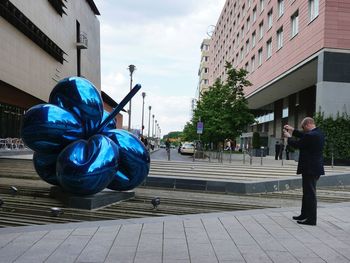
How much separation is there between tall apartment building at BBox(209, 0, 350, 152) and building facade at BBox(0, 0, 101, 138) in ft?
57.5

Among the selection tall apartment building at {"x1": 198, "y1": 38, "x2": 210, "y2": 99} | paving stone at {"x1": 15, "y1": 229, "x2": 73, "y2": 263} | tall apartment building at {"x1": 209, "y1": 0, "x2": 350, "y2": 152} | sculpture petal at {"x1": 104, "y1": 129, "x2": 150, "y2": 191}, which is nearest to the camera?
paving stone at {"x1": 15, "y1": 229, "x2": 73, "y2": 263}

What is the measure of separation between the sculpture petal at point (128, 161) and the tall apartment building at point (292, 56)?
20.0m

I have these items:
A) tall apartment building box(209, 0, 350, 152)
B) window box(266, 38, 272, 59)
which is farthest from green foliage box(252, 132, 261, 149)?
window box(266, 38, 272, 59)

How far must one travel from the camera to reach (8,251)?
5395 mm

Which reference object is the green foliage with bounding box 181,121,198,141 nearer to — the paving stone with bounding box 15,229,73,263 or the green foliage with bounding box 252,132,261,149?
the green foliage with bounding box 252,132,261,149

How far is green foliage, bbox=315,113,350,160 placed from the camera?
87.4ft

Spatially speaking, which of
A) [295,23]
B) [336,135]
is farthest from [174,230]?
[295,23]

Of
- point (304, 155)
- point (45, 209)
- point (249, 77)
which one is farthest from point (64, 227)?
point (249, 77)

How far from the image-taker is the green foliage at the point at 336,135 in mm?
26641

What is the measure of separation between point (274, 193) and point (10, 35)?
19.9m

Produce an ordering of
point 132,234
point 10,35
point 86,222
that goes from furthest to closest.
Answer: point 10,35, point 86,222, point 132,234

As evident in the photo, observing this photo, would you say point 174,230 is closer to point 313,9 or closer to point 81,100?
point 81,100

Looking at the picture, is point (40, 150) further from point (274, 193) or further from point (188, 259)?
point (274, 193)

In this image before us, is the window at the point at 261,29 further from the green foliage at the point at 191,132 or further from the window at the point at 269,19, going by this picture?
the green foliage at the point at 191,132
